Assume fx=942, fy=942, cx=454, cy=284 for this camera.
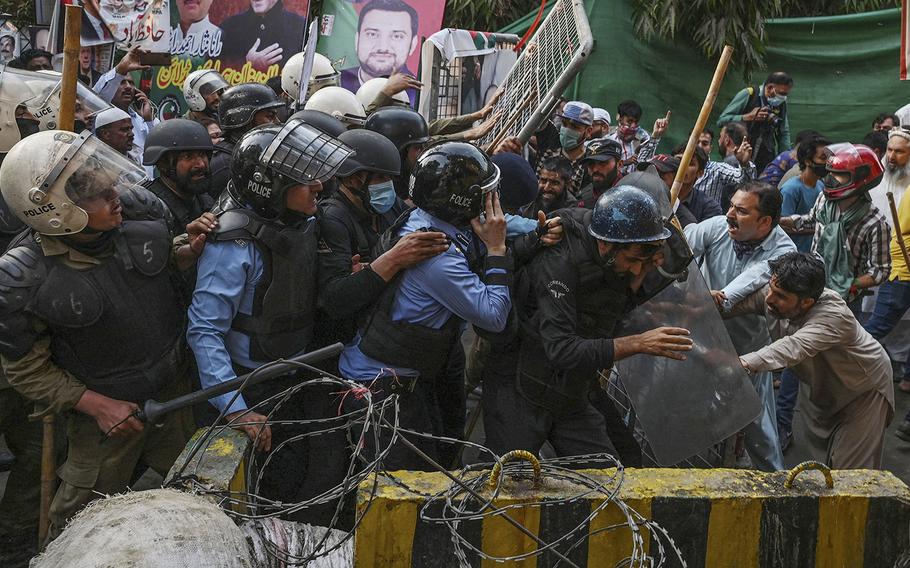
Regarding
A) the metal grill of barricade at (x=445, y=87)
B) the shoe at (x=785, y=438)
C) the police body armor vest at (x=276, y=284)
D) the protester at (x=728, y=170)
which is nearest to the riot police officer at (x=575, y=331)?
the police body armor vest at (x=276, y=284)

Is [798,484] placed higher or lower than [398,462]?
higher

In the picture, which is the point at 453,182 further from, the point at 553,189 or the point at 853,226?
the point at 853,226

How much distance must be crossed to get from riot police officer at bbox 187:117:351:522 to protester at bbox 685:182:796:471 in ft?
7.94

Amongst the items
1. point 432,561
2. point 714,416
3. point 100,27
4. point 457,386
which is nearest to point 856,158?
point 714,416

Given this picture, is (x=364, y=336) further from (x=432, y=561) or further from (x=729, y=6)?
(x=729, y=6)

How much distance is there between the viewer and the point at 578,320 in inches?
168

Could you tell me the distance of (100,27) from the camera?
859 cm

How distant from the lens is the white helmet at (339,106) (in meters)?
6.61

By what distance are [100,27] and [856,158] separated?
21.4ft

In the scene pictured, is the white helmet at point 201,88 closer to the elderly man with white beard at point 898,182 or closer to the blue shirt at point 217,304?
the blue shirt at point 217,304

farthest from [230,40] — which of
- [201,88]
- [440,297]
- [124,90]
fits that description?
[440,297]

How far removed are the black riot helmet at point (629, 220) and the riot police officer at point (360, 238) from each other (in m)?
0.69

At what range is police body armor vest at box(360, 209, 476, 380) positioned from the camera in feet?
13.3

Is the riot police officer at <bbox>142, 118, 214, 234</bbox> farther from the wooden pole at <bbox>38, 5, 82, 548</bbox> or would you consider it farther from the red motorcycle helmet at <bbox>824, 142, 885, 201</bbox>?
the red motorcycle helmet at <bbox>824, 142, 885, 201</bbox>
